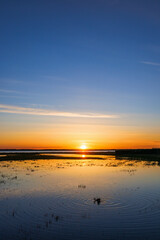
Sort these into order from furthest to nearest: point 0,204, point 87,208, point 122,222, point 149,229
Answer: point 0,204 → point 87,208 → point 122,222 → point 149,229

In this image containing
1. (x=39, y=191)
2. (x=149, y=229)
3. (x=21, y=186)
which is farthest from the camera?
(x=21, y=186)

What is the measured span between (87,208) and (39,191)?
272 inches

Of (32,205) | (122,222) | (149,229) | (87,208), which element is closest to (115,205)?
(87,208)

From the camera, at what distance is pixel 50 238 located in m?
9.95

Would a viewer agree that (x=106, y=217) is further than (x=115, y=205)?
No

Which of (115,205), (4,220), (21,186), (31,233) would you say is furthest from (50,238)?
(21,186)

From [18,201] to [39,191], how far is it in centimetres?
367

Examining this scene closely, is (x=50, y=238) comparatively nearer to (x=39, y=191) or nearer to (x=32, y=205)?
(x=32, y=205)

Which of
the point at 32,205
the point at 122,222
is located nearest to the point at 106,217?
the point at 122,222

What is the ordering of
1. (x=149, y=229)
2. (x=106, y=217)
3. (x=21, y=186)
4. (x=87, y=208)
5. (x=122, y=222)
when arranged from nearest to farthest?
(x=149, y=229)
(x=122, y=222)
(x=106, y=217)
(x=87, y=208)
(x=21, y=186)

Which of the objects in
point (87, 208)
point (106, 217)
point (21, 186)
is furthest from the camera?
point (21, 186)

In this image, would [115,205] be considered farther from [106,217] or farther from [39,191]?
[39,191]

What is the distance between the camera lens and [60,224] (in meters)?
11.5

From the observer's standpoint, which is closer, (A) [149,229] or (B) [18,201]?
(A) [149,229]
